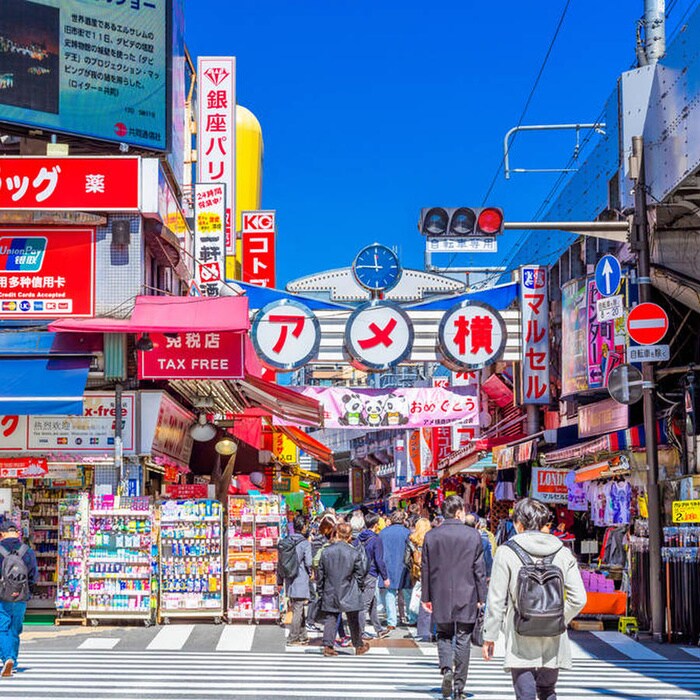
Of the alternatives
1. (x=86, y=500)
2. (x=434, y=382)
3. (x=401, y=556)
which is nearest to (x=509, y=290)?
(x=401, y=556)

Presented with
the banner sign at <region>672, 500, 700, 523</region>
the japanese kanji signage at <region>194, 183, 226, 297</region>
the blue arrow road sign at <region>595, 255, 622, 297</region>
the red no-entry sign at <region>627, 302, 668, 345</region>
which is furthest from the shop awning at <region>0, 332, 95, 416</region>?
the banner sign at <region>672, 500, 700, 523</region>

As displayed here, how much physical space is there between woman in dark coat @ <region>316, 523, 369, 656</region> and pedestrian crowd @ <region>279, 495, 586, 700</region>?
0.04 ft

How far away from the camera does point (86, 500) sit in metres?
19.4

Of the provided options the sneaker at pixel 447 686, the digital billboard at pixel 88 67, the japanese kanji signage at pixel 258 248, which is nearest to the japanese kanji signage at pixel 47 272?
the digital billboard at pixel 88 67

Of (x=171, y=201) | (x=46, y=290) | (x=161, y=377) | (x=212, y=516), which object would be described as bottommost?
(x=212, y=516)

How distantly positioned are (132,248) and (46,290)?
1602 mm

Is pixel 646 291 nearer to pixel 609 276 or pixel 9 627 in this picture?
pixel 609 276

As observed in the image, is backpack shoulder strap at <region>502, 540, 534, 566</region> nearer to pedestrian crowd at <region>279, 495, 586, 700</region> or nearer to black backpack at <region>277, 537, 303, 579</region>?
pedestrian crowd at <region>279, 495, 586, 700</region>

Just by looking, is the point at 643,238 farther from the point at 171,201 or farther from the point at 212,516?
the point at 171,201

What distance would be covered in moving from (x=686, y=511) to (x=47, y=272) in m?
11.1

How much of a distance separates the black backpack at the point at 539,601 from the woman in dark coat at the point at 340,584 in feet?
24.2

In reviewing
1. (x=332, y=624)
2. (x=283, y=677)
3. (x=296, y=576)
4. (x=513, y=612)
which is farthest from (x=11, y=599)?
(x=513, y=612)

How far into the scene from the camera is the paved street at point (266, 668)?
488 inches

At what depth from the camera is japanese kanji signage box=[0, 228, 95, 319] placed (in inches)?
821
